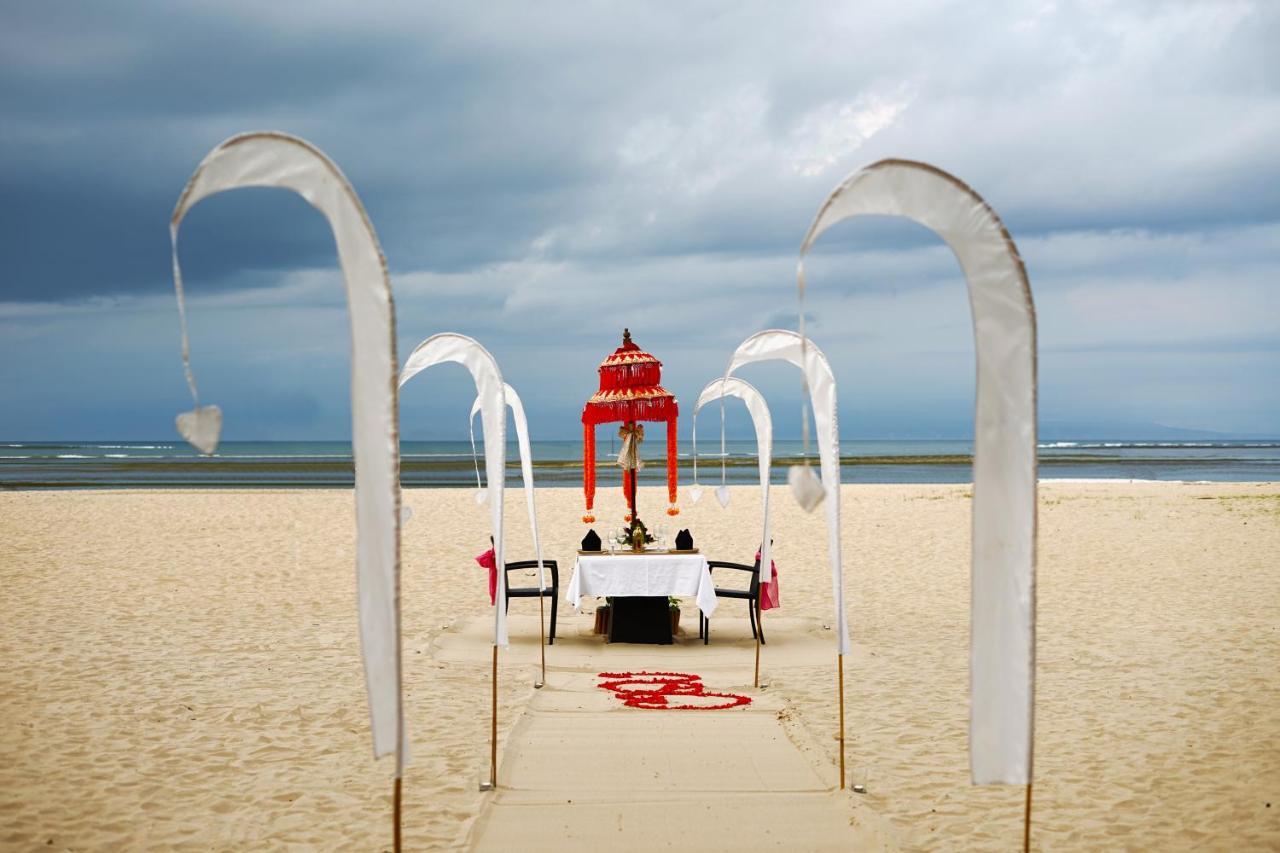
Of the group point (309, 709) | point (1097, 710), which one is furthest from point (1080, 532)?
point (309, 709)

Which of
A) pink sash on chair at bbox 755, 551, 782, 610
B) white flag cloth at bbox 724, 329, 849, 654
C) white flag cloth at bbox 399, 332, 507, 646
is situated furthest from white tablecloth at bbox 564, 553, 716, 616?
white flag cloth at bbox 399, 332, 507, 646

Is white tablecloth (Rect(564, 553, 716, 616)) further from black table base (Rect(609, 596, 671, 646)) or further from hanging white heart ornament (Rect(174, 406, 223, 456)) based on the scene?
hanging white heart ornament (Rect(174, 406, 223, 456))

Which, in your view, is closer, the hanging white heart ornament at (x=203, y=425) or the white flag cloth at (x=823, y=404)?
the hanging white heart ornament at (x=203, y=425)

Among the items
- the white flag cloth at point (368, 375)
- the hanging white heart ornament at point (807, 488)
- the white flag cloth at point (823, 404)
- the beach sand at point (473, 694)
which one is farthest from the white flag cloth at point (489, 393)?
the hanging white heart ornament at point (807, 488)

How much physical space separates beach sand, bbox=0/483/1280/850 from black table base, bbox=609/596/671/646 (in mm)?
257

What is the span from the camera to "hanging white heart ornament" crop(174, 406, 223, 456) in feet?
10.1

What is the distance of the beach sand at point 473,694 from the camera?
4953 millimetres

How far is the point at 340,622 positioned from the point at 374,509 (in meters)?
7.65

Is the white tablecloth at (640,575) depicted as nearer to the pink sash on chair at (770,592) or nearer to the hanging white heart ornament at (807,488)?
the pink sash on chair at (770,592)

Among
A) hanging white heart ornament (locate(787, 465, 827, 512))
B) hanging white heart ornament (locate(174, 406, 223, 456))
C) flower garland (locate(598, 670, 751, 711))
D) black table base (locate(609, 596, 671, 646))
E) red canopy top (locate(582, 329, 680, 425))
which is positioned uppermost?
red canopy top (locate(582, 329, 680, 425))

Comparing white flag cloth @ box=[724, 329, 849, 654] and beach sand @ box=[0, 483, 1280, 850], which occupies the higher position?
white flag cloth @ box=[724, 329, 849, 654]

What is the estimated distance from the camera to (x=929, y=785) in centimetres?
546

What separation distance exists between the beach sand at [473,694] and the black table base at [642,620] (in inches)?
10.1

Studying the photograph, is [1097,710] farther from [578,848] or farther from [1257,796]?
[578,848]
